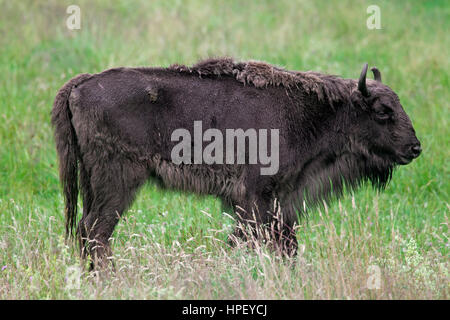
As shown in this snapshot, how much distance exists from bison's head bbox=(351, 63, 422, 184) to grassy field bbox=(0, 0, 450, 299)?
0.58m

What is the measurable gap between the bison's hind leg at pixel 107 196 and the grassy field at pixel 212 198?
0.17 meters

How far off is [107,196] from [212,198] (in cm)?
145

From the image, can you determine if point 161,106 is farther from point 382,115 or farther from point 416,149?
point 416,149

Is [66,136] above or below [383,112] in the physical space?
below

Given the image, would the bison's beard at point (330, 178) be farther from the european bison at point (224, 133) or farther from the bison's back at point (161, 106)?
the bison's back at point (161, 106)

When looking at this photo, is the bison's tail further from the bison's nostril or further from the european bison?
the bison's nostril

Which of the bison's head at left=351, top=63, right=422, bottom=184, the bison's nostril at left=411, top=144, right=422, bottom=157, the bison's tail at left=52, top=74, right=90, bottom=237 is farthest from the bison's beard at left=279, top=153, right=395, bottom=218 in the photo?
the bison's tail at left=52, top=74, right=90, bottom=237

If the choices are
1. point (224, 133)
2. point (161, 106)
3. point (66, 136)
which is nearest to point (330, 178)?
point (224, 133)

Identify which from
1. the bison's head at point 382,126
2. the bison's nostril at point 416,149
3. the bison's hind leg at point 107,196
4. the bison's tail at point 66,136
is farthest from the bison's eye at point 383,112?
the bison's tail at point 66,136

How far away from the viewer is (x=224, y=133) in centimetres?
613

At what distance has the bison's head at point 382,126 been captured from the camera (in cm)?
630

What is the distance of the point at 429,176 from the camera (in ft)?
28.3

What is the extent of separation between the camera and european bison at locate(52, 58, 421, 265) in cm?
585
